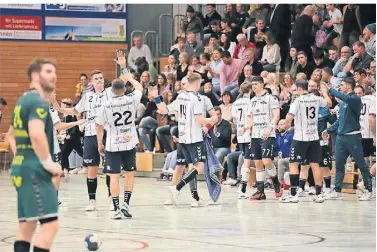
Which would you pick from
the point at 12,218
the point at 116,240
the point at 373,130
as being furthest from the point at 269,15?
the point at 116,240

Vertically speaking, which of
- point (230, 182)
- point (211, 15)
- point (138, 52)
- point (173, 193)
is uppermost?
point (211, 15)

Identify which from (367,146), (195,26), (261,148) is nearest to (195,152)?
(261,148)

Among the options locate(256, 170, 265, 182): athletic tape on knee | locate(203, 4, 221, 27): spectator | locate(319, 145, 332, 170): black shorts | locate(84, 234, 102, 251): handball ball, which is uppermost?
locate(203, 4, 221, 27): spectator

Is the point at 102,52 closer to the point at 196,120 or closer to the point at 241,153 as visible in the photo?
the point at 241,153

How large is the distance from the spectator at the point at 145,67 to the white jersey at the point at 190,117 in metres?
13.0

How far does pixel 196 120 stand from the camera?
16531 mm

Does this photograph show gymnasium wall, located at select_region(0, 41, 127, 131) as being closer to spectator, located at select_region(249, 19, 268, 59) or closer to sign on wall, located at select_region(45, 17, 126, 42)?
sign on wall, located at select_region(45, 17, 126, 42)

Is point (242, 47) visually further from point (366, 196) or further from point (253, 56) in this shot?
point (366, 196)

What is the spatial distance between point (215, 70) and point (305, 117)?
30.2 feet

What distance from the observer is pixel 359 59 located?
22766 mm

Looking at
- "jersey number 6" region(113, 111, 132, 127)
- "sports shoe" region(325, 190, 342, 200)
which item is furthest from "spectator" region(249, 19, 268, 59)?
"jersey number 6" region(113, 111, 132, 127)

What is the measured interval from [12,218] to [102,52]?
17862mm

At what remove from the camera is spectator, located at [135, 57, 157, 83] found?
29.8 meters

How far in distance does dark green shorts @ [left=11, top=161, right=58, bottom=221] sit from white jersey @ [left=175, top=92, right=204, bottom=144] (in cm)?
806
